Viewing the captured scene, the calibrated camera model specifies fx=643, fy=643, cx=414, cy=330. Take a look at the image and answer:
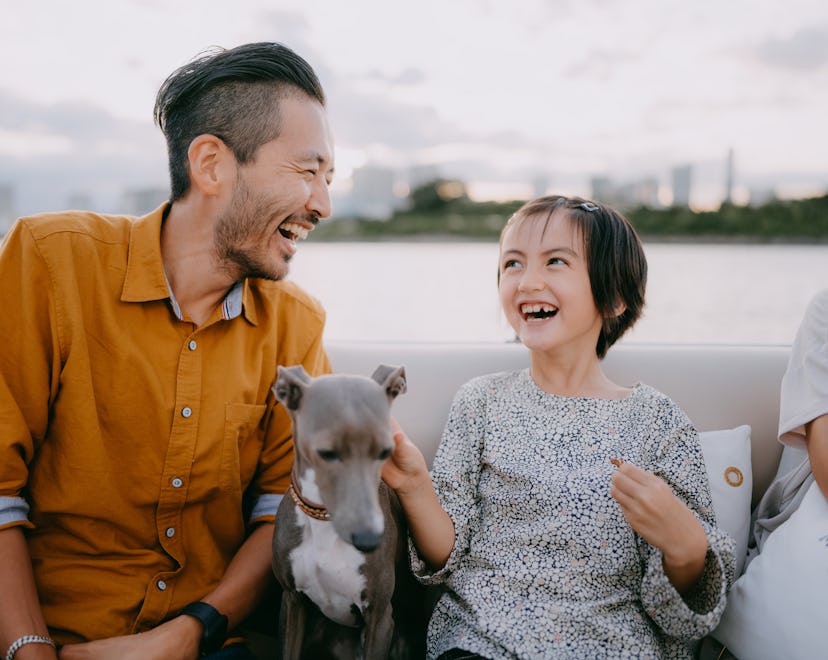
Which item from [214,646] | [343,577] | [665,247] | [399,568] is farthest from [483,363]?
[665,247]

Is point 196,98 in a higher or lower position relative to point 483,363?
higher

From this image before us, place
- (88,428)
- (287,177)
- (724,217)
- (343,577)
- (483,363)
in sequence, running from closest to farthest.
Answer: (343,577) < (88,428) < (287,177) < (483,363) < (724,217)

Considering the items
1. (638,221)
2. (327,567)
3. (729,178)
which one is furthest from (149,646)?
(729,178)

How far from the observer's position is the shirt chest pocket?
1.55 m

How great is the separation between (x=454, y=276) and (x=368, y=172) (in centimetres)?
74

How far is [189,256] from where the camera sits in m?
1.63

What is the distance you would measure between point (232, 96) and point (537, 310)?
37.1 inches

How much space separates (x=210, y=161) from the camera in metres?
1.61

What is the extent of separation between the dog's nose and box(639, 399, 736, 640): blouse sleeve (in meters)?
0.79

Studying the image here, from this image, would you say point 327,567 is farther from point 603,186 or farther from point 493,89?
point 493,89

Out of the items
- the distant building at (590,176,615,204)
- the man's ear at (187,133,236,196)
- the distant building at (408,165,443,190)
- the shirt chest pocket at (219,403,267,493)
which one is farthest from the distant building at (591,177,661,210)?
the shirt chest pocket at (219,403,267,493)

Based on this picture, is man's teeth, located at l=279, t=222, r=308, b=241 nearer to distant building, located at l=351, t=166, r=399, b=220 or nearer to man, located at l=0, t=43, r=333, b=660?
man, located at l=0, t=43, r=333, b=660

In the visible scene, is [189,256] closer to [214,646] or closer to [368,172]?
[214,646]

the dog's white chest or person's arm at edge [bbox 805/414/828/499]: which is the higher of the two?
person's arm at edge [bbox 805/414/828/499]
